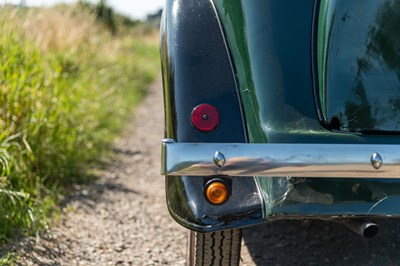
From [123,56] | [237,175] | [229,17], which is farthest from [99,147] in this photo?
[123,56]

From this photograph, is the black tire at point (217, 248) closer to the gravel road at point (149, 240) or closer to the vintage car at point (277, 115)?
the vintage car at point (277, 115)

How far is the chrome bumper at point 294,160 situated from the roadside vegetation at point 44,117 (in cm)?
166

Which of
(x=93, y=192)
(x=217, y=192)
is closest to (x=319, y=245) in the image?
(x=217, y=192)

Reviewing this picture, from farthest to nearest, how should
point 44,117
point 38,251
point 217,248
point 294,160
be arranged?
point 44,117, point 38,251, point 217,248, point 294,160

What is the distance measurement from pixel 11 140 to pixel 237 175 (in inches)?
96.4

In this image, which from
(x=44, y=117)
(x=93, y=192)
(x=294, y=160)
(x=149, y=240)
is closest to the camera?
(x=294, y=160)

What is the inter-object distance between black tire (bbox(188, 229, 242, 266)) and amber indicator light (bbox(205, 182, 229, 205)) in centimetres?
30

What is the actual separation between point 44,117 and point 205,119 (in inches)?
94.0

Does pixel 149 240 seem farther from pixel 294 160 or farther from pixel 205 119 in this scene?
pixel 294 160

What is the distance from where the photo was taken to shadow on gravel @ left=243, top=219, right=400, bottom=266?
3.45 meters

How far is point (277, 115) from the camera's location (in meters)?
2.51

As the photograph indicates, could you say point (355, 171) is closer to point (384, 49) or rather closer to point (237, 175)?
point (237, 175)

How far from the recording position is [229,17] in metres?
2.75

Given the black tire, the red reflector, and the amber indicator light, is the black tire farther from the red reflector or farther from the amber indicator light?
the red reflector
